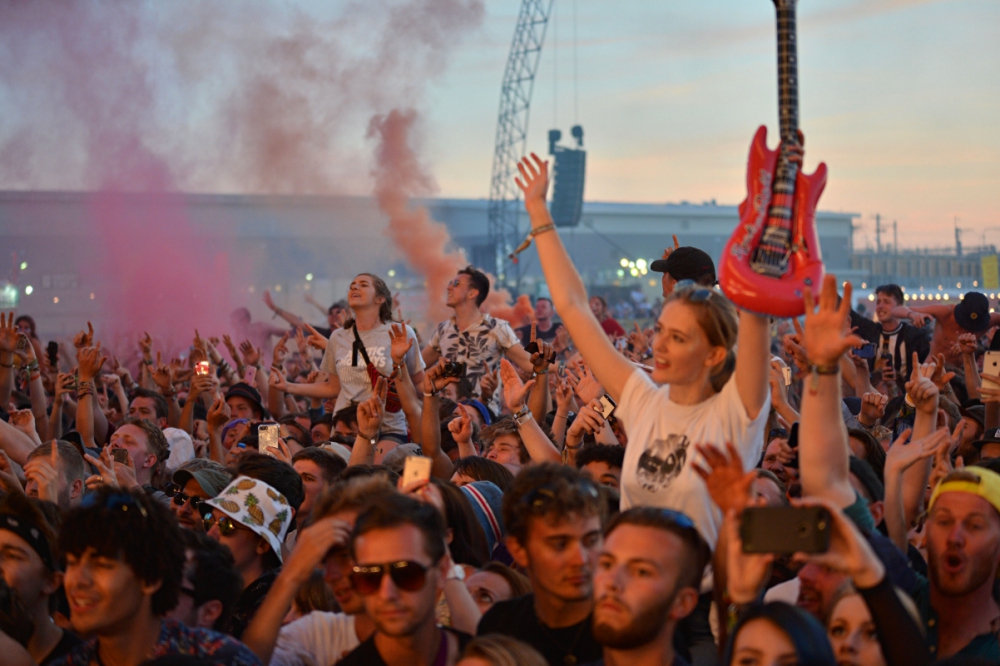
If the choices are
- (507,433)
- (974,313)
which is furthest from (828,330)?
(974,313)

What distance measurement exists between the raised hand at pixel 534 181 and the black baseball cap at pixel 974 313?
5363mm

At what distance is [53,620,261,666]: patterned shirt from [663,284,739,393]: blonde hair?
1.69 m

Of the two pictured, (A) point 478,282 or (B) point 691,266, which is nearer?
(B) point 691,266

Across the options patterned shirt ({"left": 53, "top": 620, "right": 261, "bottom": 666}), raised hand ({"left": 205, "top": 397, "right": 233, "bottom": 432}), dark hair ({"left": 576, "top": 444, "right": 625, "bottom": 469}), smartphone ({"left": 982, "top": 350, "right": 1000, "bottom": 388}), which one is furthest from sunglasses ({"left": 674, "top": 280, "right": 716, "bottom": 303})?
raised hand ({"left": 205, "top": 397, "right": 233, "bottom": 432})

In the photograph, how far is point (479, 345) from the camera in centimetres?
794

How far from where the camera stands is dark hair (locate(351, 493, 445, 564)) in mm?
3010

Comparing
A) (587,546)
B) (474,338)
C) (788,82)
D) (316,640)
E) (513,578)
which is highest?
(788,82)

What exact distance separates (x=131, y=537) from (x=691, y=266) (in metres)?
2.97

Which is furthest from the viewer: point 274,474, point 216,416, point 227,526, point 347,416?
point 347,416

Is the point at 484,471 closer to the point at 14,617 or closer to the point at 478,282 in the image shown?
the point at 14,617

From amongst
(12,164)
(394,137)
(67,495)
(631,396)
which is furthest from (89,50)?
(631,396)

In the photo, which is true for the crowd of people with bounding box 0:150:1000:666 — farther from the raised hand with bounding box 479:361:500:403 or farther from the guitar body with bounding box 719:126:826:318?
the raised hand with bounding box 479:361:500:403

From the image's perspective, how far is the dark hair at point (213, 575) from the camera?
350cm

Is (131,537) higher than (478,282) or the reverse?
the reverse
